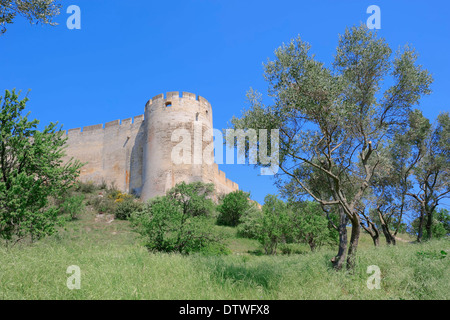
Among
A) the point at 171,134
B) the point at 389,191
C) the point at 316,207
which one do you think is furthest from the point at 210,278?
the point at 171,134

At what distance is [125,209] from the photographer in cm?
2747

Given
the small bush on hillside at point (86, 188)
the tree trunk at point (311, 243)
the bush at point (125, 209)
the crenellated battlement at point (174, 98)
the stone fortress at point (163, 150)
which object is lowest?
the tree trunk at point (311, 243)

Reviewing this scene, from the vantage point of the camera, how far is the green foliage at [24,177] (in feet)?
41.1

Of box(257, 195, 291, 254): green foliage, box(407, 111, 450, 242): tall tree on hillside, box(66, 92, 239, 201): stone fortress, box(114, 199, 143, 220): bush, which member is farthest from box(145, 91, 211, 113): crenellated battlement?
box(407, 111, 450, 242): tall tree on hillside

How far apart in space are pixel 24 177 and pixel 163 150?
736 inches

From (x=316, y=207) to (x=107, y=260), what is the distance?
1640cm

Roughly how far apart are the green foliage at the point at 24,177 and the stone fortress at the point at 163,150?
16.0 meters

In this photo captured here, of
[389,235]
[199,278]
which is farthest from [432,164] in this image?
[199,278]

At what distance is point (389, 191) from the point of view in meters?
18.1

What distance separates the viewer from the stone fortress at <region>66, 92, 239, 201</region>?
3050 cm

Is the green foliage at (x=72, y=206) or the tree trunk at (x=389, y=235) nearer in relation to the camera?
the tree trunk at (x=389, y=235)

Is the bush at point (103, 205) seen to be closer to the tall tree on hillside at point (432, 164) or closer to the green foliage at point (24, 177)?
the green foliage at point (24, 177)

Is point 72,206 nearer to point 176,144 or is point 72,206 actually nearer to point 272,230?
point 176,144

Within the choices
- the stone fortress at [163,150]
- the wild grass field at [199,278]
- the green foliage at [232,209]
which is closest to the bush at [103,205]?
the stone fortress at [163,150]
